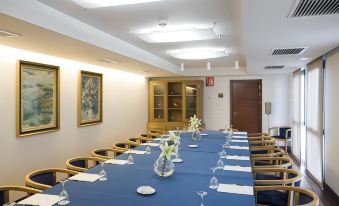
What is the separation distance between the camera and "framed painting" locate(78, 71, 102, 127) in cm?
507

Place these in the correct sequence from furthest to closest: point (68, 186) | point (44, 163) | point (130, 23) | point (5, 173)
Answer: point (44, 163) < point (5, 173) < point (130, 23) < point (68, 186)

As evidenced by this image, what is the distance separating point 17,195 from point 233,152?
2947 millimetres

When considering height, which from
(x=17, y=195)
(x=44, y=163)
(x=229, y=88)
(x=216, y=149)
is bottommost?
(x=17, y=195)

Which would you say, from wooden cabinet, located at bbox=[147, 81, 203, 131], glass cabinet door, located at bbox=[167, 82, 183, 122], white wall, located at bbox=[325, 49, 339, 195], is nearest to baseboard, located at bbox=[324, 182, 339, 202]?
white wall, located at bbox=[325, 49, 339, 195]

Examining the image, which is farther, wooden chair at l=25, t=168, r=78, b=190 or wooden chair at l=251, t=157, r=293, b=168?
wooden chair at l=251, t=157, r=293, b=168

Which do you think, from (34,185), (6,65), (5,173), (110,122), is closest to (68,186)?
(34,185)

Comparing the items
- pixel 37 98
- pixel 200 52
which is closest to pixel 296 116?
pixel 200 52

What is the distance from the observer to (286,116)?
25.5ft

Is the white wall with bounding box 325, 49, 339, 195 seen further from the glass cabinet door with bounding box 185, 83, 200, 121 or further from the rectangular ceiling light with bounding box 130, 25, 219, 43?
the glass cabinet door with bounding box 185, 83, 200, 121

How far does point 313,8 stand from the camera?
2.10 m

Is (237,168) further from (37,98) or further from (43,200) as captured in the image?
(37,98)

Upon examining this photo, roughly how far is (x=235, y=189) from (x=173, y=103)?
19.7 feet

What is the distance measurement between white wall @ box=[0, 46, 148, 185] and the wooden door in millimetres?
2741

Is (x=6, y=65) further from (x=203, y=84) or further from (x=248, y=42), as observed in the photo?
(x=203, y=84)
